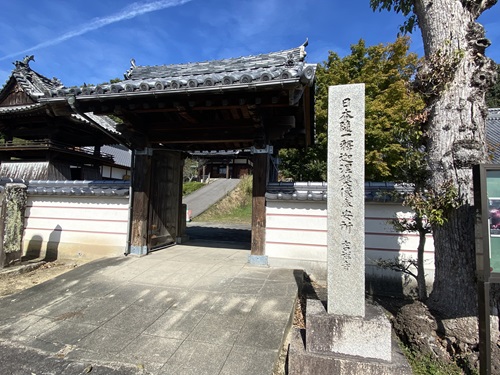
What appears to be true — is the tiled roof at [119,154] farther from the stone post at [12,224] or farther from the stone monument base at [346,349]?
the stone monument base at [346,349]

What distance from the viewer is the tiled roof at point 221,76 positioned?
15.5 ft

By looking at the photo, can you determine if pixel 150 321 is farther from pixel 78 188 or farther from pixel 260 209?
pixel 78 188

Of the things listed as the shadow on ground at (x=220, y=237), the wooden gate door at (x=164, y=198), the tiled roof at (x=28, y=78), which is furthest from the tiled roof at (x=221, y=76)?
the tiled roof at (x=28, y=78)

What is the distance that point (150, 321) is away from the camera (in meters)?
3.95

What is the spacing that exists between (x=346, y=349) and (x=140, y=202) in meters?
5.79

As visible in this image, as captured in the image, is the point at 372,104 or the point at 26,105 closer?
the point at 26,105

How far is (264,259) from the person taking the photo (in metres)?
6.43

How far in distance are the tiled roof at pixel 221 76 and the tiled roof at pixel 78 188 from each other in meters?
2.57

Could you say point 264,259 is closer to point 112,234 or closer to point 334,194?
point 334,194

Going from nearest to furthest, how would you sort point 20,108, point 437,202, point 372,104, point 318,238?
point 437,202 < point 318,238 < point 20,108 < point 372,104

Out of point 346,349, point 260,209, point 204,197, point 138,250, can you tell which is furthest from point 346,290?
point 204,197

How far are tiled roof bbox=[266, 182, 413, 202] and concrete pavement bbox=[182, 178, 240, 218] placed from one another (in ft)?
50.1

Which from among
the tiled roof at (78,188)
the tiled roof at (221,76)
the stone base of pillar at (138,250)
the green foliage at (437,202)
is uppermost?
the tiled roof at (221,76)

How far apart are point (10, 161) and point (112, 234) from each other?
942cm
